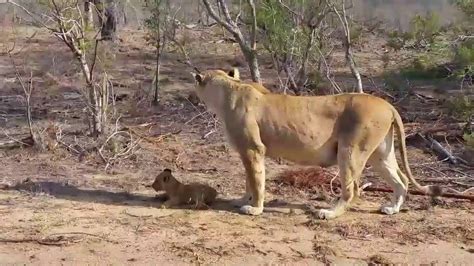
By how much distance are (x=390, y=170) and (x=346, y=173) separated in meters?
0.57

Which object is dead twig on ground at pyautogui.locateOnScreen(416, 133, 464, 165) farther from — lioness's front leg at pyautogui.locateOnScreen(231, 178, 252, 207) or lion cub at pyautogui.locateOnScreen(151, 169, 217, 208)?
lion cub at pyautogui.locateOnScreen(151, 169, 217, 208)

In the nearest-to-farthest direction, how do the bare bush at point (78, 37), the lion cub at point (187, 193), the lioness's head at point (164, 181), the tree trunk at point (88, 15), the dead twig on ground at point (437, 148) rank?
the lion cub at point (187, 193) → the lioness's head at point (164, 181) → the bare bush at point (78, 37) → the dead twig on ground at point (437, 148) → the tree trunk at point (88, 15)

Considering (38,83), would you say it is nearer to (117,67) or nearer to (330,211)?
(117,67)

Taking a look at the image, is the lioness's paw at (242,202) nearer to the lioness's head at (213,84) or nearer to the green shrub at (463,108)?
the lioness's head at (213,84)

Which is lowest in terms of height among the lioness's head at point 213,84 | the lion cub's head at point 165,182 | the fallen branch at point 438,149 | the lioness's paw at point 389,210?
the lioness's paw at point 389,210

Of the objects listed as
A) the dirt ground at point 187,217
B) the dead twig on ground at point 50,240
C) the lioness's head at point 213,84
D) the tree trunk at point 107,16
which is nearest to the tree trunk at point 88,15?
the tree trunk at point 107,16

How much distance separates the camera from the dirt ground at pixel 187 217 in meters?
7.02

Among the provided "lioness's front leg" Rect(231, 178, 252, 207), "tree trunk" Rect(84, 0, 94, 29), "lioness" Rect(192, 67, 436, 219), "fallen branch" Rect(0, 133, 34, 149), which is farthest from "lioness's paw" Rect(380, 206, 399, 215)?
"fallen branch" Rect(0, 133, 34, 149)

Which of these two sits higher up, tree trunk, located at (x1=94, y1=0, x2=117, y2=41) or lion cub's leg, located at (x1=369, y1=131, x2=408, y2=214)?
tree trunk, located at (x1=94, y1=0, x2=117, y2=41)

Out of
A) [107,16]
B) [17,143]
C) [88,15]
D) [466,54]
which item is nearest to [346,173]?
[466,54]

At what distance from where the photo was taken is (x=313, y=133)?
8016mm

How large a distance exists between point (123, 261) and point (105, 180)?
252 centimetres

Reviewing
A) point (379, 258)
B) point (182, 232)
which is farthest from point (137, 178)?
point (379, 258)

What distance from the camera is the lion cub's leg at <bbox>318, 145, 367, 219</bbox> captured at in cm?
785
